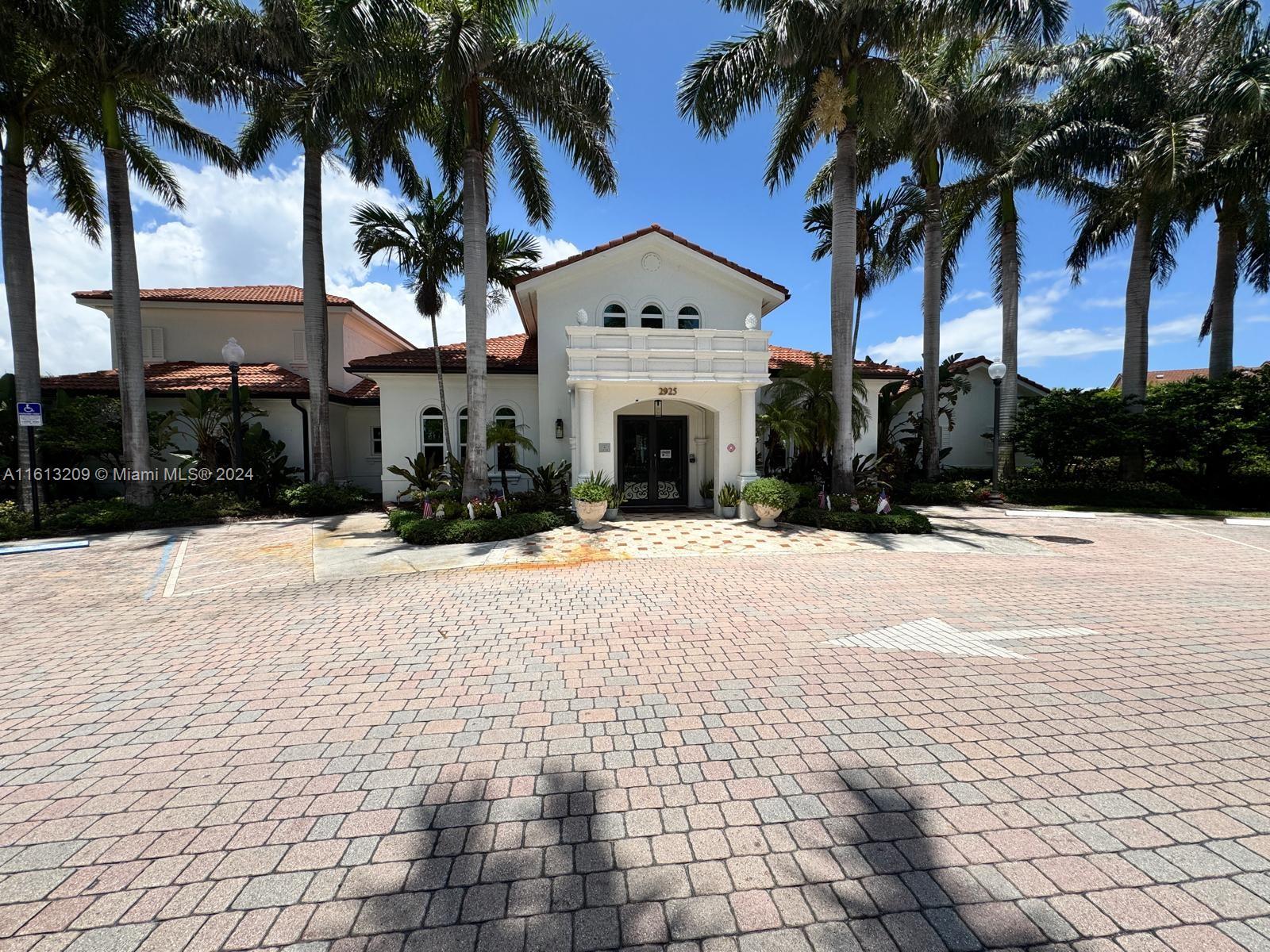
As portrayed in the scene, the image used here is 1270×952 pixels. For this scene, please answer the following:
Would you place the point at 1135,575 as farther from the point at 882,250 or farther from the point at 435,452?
the point at 435,452

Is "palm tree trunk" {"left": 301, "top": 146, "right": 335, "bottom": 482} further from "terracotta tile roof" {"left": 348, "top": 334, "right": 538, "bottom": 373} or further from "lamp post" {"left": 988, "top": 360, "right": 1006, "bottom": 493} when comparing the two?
"lamp post" {"left": 988, "top": 360, "right": 1006, "bottom": 493}

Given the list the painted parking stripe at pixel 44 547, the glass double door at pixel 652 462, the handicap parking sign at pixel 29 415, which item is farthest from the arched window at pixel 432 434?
the handicap parking sign at pixel 29 415

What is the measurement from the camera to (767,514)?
42.0ft

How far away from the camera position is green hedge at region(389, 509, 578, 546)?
1127 centimetres

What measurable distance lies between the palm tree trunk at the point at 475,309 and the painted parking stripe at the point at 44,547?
831cm

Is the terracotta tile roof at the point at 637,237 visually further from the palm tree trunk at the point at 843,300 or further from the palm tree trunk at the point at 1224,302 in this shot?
the palm tree trunk at the point at 1224,302

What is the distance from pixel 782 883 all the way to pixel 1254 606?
876 cm

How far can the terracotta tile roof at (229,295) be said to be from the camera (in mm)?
20578

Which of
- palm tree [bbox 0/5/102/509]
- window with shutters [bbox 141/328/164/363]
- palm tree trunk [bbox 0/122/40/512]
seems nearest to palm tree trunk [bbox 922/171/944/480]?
palm tree [bbox 0/5/102/509]

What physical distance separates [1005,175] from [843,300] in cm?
1013

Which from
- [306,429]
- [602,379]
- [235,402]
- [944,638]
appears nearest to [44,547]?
[235,402]

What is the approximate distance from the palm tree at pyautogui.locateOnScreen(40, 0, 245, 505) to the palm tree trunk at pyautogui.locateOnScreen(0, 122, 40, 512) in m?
1.76

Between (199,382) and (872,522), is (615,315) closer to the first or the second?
(872,522)

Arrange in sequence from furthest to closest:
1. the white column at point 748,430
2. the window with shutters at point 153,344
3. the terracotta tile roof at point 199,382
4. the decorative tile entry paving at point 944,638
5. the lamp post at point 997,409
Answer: the window with shutters at point 153,344 < the terracotta tile roof at point 199,382 < the lamp post at point 997,409 < the white column at point 748,430 < the decorative tile entry paving at point 944,638
